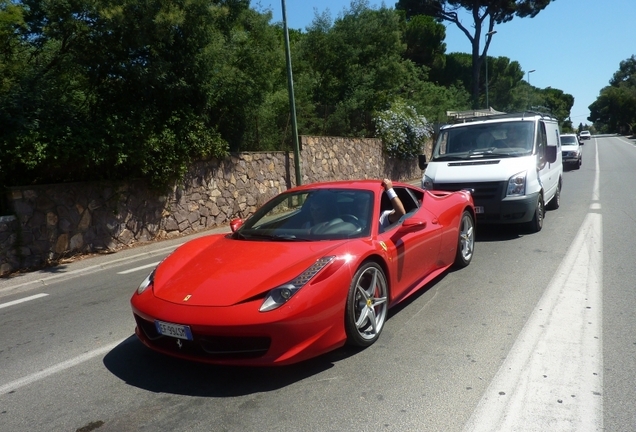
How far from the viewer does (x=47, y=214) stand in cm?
973

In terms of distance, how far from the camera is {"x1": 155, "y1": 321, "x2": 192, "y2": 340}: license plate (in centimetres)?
378

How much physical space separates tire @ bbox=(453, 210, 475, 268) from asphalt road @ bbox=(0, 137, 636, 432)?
0.89 feet

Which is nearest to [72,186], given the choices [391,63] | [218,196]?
[218,196]

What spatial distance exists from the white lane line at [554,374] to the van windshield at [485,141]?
412cm

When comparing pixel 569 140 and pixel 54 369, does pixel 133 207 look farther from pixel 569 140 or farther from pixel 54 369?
pixel 569 140

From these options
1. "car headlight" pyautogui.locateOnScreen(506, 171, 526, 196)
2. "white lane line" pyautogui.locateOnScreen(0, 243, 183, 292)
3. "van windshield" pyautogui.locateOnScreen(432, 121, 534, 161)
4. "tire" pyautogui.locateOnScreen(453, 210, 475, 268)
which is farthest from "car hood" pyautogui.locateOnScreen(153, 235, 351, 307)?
"van windshield" pyautogui.locateOnScreen(432, 121, 534, 161)

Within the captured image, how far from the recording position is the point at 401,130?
24.0 metres

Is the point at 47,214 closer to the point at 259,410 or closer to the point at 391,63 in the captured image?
the point at 259,410

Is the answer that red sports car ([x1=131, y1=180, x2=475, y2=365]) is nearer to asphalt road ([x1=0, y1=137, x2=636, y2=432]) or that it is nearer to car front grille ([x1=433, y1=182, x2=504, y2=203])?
asphalt road ([x1=0, y1=137, x2=636, y2=432])

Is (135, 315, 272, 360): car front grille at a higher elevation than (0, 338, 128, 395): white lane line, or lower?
higher

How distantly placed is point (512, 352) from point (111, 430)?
288 centimetres

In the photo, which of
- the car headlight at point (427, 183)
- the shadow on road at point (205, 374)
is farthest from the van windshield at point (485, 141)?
the shadow on road at point (205, 374)

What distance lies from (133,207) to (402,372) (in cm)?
871

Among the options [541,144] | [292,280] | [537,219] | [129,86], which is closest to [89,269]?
[129,86]
